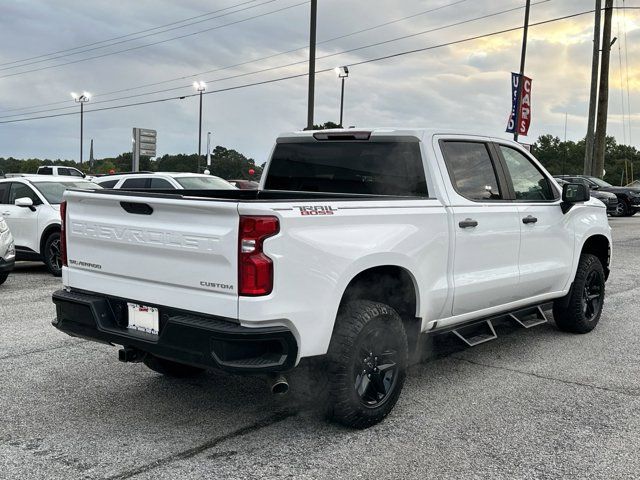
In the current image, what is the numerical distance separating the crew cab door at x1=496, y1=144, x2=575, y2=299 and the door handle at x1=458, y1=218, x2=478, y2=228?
75 centimetres

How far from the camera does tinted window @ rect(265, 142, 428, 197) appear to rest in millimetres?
4746

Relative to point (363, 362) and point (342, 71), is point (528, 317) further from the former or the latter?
point (342, 71)

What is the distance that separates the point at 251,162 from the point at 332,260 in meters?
85.7

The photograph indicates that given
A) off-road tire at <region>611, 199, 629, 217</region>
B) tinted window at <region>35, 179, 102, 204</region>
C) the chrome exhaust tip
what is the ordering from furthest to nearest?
off-road tire at <region>611, 199, 629, 217</region>
tinted window at <region>35, 179, 102, 204</region>
the chrome exhaust tip

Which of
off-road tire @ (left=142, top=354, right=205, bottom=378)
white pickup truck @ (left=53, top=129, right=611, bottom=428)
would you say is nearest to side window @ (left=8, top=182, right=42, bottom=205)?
white pickup truck @ (left=53, top=129, right=611, bottom=428)

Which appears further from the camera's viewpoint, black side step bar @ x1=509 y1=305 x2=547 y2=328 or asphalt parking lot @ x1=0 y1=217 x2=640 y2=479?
black side step bar @ x1=509 y1=305 x2=547 y2=328

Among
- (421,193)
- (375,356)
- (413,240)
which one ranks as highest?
(421,193)

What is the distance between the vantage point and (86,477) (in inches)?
131

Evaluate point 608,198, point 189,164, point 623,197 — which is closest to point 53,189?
point 608,198

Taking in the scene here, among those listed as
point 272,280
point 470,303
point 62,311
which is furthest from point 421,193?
point 62,311

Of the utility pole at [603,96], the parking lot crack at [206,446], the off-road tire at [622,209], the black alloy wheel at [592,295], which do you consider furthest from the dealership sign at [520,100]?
the parking lot crack at [206,446]

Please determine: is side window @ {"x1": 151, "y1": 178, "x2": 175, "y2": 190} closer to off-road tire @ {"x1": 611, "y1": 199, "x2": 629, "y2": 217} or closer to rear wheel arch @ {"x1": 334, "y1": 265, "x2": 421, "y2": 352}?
rear wheel arch @ {"x1": 334, "y1": 265, "x2": 421, "y2": 352}

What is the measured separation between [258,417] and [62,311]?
56.4 inches

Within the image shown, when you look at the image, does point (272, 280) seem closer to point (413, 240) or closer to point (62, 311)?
point (413, 240)
